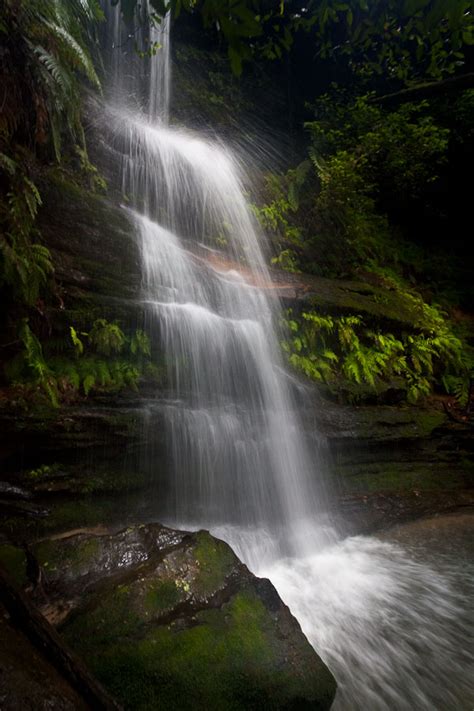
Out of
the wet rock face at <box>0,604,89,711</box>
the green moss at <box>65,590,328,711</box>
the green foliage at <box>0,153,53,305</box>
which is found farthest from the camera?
the green foliage at <box>0,153,53,305</box>

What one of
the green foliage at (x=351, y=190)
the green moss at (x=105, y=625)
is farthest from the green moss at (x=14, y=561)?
the green foliage at (x=351, y=190)

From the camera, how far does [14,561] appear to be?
2.57 m

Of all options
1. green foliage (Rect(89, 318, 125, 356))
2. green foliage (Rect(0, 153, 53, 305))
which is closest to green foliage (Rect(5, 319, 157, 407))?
green foliage (Rect(89, 318, 125, 356))

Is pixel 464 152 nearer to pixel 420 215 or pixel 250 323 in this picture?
pixel 420 215

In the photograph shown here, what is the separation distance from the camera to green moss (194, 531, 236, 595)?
2.61 metres

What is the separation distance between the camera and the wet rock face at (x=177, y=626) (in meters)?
2.02

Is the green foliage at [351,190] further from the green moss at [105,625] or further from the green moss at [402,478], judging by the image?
the green moss at [105,625]

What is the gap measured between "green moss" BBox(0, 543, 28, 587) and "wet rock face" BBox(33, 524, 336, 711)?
10 cm

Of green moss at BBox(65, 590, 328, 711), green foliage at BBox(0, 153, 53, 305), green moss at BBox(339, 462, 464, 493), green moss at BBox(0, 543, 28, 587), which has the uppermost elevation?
green foliage at BBox(0, 153, 53, 305)

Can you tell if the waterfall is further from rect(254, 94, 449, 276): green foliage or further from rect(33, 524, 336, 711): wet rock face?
rect(254, 94, 449, 276): green foliage

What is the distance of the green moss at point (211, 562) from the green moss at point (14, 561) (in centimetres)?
116

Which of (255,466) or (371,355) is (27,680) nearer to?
(255,466)

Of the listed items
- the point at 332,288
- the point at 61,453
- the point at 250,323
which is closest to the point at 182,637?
the point at 61,453

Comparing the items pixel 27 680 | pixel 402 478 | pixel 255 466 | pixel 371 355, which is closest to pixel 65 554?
pixel 27 680
